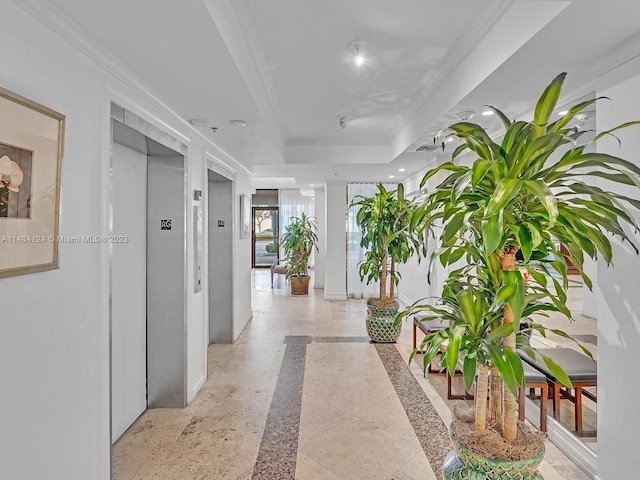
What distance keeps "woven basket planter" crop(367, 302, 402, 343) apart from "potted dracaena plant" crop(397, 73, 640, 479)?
303cm

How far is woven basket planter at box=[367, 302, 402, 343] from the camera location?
182 inches

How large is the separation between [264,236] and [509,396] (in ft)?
38.0

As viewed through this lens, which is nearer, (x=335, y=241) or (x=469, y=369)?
(x=469, y=369)

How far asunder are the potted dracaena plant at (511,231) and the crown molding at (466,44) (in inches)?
37.9

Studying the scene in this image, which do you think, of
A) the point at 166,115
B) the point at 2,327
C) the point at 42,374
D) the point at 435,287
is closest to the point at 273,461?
the point at 42,374

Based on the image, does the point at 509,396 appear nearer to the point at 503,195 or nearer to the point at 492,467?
the point at 492,467

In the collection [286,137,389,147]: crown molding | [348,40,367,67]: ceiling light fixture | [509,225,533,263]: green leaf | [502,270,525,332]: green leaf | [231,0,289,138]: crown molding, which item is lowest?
[502,270,525,332]: green leaf

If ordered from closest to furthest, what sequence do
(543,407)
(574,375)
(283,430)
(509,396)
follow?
1. (509,396)
2. (574,375)
3. (543,407)
4. (283,430)

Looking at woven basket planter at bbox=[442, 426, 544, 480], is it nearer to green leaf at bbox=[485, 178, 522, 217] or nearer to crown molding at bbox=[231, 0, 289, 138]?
green leaf at bbox=[485, 178, 522, 217]

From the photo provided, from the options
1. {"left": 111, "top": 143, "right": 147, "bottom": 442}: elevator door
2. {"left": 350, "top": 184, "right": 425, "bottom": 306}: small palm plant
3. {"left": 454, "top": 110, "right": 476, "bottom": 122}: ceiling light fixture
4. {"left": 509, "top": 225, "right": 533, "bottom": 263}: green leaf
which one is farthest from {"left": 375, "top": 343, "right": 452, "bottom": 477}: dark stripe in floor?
{"left": 454, "top": 110, "right": 476, "bottom": 122}: ceiling light fixture

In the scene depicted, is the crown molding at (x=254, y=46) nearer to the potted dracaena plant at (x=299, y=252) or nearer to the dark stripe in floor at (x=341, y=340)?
the dark stripe in floor at (x=341, y=340)

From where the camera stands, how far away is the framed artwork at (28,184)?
1244 mm

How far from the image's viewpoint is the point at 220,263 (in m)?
4.63

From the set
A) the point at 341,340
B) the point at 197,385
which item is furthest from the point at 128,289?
the point at 341,340
